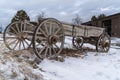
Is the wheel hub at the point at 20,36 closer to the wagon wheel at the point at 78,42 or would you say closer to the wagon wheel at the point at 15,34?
the wagon wheel at the point at 15,34

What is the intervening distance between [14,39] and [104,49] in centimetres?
467

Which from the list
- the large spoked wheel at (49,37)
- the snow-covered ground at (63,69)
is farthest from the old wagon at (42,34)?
the snow-covered ground at (63,69)

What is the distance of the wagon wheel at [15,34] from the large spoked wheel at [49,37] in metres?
0.92

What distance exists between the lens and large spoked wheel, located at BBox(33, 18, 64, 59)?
7.56 meters

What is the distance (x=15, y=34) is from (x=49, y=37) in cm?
149

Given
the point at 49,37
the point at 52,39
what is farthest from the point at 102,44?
the point at 49,37

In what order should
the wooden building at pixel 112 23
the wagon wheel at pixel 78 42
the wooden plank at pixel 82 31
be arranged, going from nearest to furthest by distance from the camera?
the wooden plank at pixel 82 31 < the wagon wheel at pixel 78 42 < the wooden building at pixel 112 23

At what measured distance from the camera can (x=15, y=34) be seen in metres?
8.68

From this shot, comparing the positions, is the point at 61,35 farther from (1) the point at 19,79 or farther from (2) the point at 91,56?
(1) the point at 19,79

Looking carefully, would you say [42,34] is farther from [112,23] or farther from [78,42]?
[112,23]

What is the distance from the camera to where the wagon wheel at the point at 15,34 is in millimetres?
8477

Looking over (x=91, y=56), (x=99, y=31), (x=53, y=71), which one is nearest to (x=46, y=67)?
(x=53, y=71)

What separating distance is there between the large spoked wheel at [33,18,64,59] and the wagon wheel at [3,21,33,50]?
0.92 metres

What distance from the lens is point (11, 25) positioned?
8.68 metres
